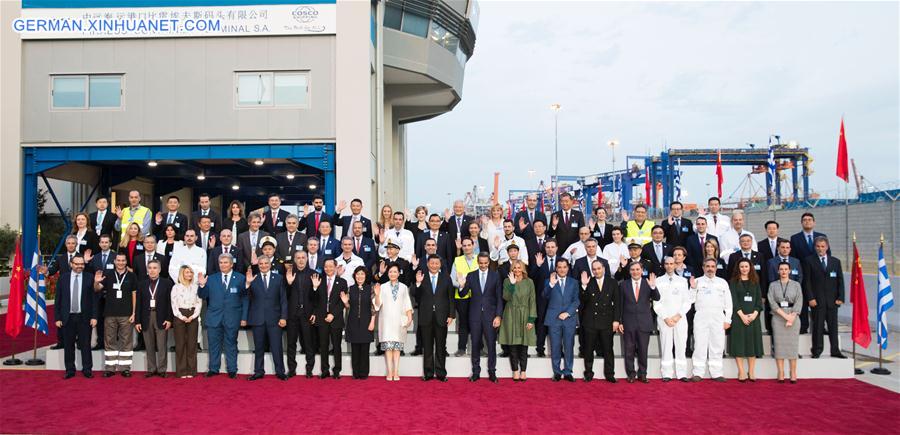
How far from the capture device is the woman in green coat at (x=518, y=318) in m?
9.06

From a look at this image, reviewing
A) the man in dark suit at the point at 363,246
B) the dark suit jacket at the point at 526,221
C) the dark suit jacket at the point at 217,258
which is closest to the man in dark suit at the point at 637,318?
the dark suit jacket at the point at 526,221

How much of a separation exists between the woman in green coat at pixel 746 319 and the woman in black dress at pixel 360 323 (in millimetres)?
5323

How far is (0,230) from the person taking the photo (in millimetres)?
18062

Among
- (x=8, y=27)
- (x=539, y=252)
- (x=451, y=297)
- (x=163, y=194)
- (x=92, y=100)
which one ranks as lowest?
(x=451, y=297)

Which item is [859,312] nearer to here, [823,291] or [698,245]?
[823,291]

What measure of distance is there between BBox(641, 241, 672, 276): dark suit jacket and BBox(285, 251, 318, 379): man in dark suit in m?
5.18

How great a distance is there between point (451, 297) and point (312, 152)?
10.9 metres

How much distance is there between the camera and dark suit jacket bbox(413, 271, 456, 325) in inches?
360

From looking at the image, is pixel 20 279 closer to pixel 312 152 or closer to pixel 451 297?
pixel 451 297

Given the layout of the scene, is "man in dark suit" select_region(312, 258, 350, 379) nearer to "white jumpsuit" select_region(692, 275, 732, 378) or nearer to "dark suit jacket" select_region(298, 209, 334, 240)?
"dark suit jacket" select_region(298, 209, 334, 240)

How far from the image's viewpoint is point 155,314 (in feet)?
30.9

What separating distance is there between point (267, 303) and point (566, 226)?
515 centimetres

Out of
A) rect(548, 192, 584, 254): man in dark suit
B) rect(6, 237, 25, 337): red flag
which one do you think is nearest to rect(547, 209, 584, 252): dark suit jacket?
rect(548, 192, 584, 254): man in dark suit


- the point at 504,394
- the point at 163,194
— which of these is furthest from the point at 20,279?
the point at 163,194
